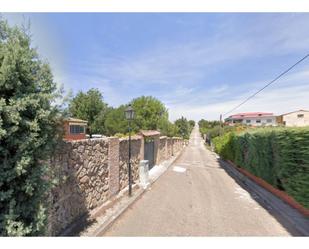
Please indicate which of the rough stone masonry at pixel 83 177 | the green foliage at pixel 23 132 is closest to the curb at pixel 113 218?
the rough stone masonry at pixel 83 177

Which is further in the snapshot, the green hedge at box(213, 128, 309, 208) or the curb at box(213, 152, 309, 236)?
the green hedge at box(213, 128, 309, 208)

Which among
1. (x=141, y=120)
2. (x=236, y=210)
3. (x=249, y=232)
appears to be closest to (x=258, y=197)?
(x=236, y=210)

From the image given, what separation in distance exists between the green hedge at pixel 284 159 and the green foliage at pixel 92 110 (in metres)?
40.8

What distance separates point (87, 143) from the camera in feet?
17.5

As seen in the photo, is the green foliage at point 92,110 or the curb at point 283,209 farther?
the green foliage at point 92,110

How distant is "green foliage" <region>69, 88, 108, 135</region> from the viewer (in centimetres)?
4725

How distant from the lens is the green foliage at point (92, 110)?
47.2m

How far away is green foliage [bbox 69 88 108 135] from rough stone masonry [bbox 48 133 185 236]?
41.3 meters

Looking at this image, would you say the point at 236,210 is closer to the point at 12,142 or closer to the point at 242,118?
the point at 12,142

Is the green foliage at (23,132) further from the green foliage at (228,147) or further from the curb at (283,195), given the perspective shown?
the green foliage at (228,147)

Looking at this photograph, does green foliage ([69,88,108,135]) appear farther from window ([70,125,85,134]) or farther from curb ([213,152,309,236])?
curb ([213,152,309,236])

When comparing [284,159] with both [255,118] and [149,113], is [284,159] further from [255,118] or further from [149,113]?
[255,118]

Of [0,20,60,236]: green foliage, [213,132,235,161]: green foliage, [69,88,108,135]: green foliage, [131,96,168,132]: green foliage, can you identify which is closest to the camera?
[0,20,60,236]: green foliage

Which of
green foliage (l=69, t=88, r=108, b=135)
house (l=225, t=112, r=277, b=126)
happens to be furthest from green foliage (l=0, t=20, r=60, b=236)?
house (l=225, t=112, r=277, b=126)
